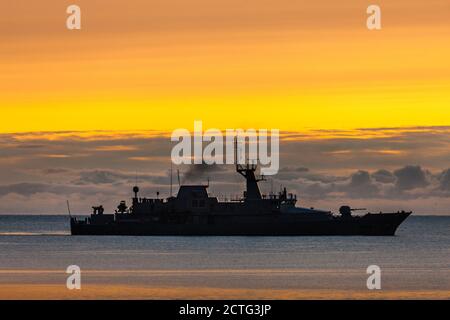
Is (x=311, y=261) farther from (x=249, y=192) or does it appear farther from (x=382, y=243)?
(x=249, y=192)

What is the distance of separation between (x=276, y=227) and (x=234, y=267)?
48985 millimetres

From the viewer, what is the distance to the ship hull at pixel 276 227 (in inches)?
5212

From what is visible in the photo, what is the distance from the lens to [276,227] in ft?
436

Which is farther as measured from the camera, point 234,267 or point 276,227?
point 276,227

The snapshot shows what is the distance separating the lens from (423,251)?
369 ft

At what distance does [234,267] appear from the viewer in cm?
8431

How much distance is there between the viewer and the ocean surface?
213 feet

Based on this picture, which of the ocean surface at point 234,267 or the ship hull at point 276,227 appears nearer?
the ocean surface at point 234,267

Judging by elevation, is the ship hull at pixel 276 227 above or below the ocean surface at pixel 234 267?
above

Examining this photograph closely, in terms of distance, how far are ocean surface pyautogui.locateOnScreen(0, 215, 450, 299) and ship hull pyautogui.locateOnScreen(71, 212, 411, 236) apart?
298 centimetres

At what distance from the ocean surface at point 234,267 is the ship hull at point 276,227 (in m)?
2.98

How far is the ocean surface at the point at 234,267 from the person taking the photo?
6506 cm
